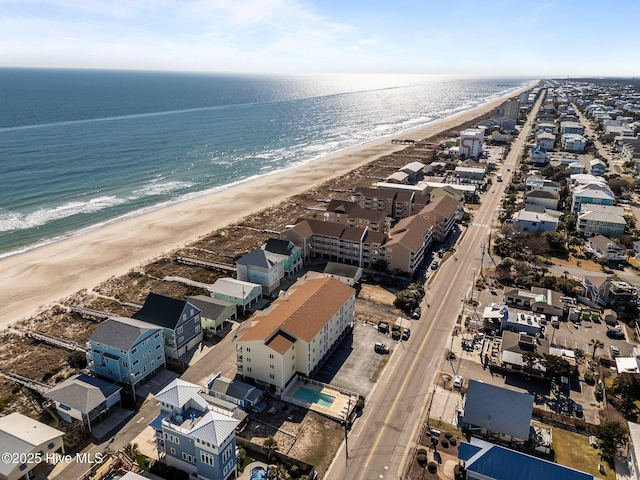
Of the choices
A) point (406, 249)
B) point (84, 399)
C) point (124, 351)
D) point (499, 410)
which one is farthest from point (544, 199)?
point (84, 399)

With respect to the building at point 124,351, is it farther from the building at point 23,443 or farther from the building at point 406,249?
the building at point 406,249

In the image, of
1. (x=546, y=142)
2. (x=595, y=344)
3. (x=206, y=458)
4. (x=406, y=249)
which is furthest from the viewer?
(x=546, y=142)

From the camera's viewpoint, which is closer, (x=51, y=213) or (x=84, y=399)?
(x=84, y=399)

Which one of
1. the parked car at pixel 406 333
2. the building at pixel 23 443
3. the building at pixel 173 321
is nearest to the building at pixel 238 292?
the building at pixel 173 321

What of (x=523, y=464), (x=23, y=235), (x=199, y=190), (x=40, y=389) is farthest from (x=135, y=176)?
(x=523, y=464)

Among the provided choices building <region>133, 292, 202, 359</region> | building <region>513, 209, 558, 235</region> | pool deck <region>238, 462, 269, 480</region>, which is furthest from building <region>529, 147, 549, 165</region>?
pool deck <region>238, 462, 269, 480</region>

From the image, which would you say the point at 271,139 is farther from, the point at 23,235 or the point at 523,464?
the point at 523,464

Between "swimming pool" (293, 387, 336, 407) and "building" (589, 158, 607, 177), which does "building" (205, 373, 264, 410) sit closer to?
"swimming pool" (293, 387, 336, 407)

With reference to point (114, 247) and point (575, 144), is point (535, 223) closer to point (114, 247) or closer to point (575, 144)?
point (114, 247)
